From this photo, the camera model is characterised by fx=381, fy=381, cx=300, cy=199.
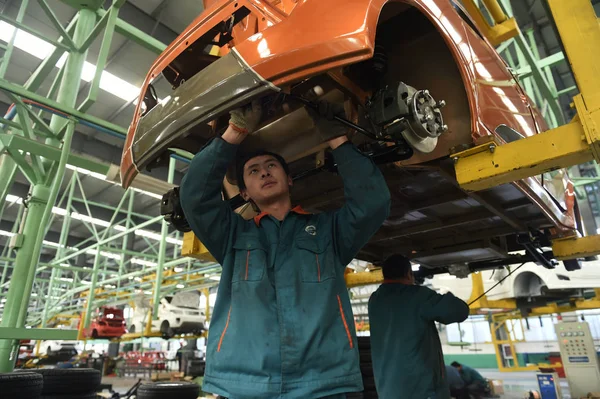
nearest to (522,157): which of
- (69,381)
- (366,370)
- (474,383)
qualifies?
(366,370)

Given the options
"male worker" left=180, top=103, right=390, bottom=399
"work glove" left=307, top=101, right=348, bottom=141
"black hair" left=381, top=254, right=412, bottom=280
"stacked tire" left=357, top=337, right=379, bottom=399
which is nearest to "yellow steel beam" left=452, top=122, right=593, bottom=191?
"male worker" left=180, top=103, right=390, bottom=399

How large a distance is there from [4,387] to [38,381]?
0.79ft

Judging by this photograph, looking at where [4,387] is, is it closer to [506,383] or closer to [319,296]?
[319,296]

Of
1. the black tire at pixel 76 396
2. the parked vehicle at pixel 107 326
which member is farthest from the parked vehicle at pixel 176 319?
the black tire at pixel 76 396

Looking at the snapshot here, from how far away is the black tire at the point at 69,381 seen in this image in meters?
3.60

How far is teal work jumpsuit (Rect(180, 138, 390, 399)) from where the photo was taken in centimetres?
120

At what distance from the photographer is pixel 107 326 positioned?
1148 centimetres

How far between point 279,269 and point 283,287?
8 cm

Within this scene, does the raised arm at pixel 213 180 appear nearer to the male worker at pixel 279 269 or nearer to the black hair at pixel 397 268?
the male worker at pixel 279 269

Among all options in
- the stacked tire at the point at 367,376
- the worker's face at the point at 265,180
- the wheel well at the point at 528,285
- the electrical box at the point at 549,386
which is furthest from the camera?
the wheel well at the point at 528,285

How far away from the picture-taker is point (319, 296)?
52.3 inches

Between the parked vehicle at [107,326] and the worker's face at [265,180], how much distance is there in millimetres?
11850

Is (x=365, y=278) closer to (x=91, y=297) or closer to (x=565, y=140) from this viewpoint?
(x=565, y=140)

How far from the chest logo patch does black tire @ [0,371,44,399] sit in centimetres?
263
